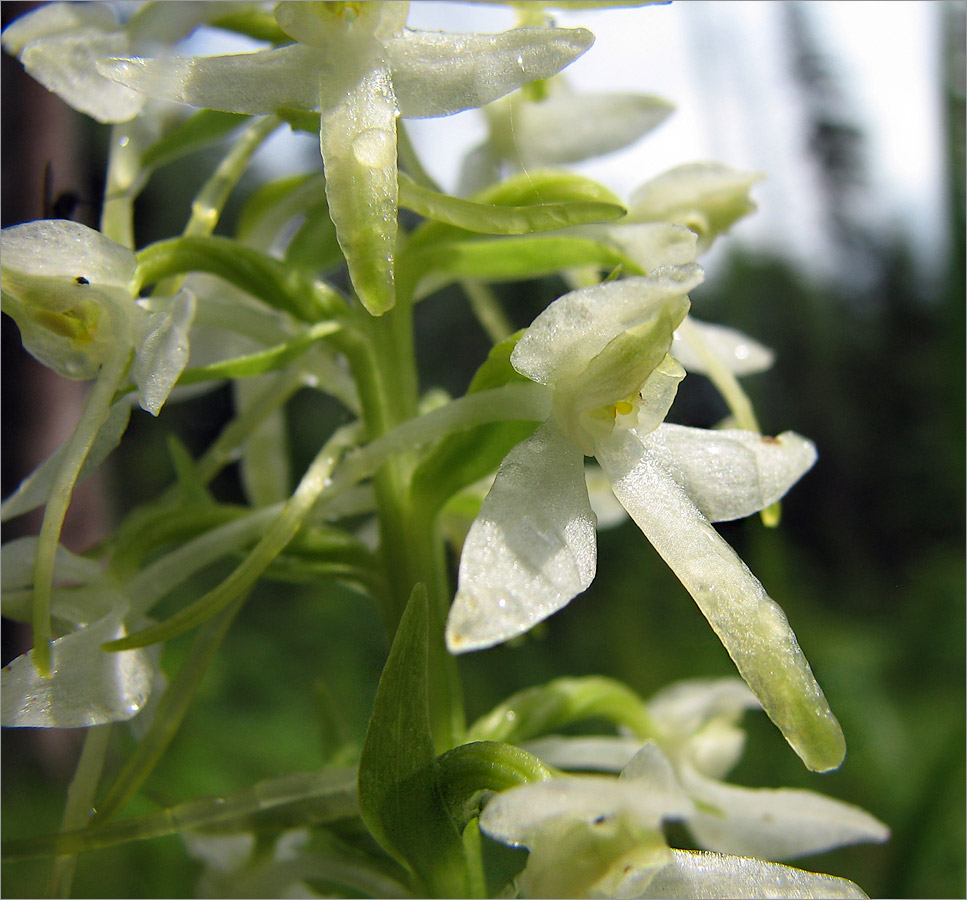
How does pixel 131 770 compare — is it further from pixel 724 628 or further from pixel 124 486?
pixel 124 486

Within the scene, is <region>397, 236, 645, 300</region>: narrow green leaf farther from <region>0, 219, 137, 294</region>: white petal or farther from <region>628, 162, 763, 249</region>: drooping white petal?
<region>0, 219, 137, 294</region>: white petal

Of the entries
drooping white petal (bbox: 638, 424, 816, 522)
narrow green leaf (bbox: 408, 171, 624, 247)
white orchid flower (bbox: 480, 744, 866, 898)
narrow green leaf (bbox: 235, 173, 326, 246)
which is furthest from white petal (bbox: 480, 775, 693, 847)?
narrow green leaf (bbox: 235, 173, 326, 246)

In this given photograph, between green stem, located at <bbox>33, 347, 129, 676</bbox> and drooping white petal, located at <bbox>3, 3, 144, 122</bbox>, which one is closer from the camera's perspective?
green stem, located at <bbox>33, 347, 129, 676</bbox>

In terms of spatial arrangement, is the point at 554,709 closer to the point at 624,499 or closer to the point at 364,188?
the point at 624,499

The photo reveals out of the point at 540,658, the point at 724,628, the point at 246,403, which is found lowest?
the point at 540,658

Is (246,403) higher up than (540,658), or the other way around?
(246,403)

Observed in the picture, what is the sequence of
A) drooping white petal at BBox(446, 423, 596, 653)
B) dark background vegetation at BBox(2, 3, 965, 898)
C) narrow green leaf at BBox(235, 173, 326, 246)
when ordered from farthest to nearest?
dark background vegetation at BBox(2, 3, 965, 898) → narrow green leaf at BBox(235, 173, 326, 246) → drooping white petal at BBox(446, 423, 596, 653)

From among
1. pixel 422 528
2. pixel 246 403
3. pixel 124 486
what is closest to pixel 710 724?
pixel 422 528
